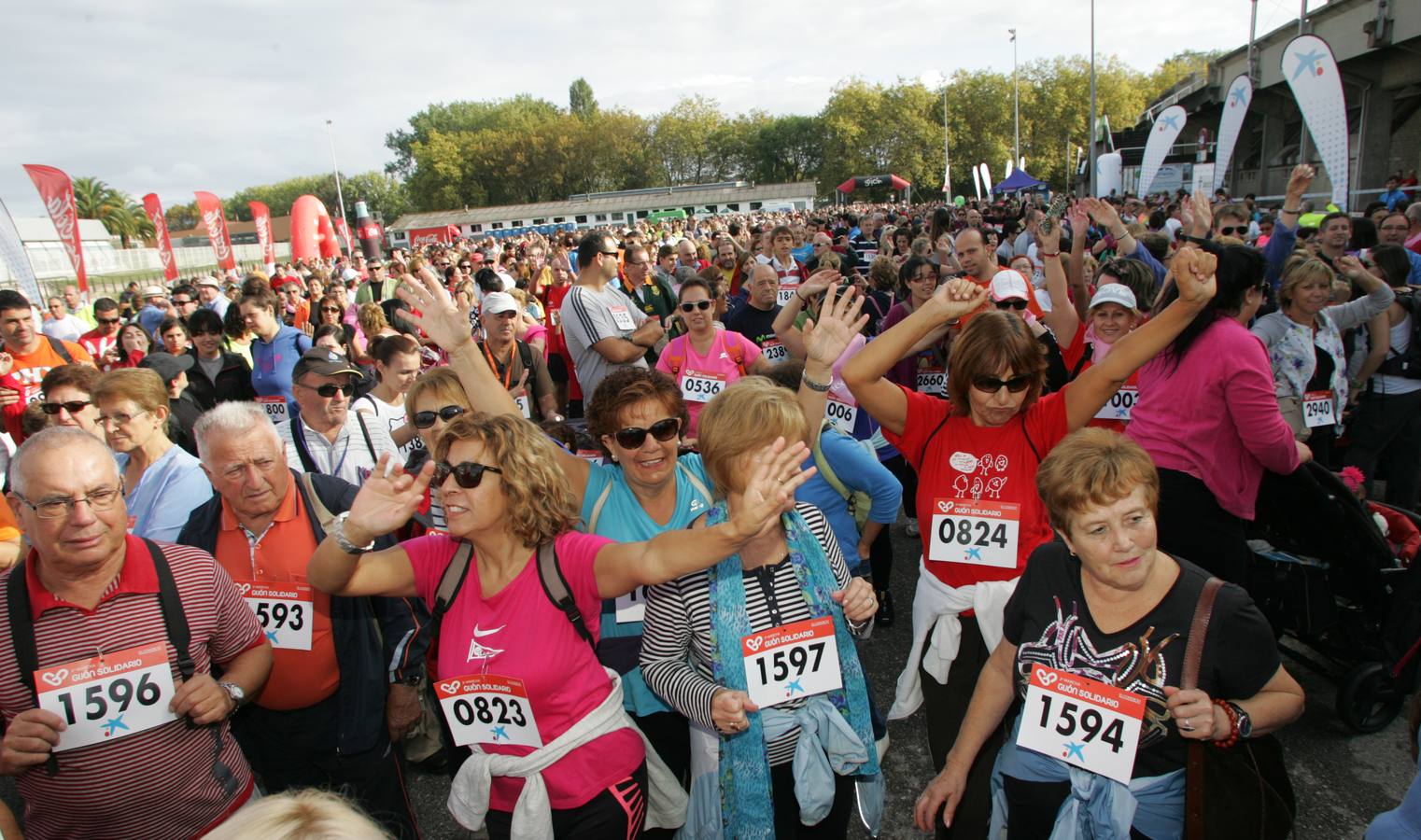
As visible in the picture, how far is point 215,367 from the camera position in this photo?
5.88m

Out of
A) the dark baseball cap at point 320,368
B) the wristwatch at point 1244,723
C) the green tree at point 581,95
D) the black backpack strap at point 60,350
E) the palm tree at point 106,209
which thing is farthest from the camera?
the green tree at point 581,95

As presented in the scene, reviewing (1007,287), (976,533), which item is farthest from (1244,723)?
(1007,287)

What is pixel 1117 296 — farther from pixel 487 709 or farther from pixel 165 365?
pixel 165 365

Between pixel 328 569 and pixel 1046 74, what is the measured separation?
78.6 meters

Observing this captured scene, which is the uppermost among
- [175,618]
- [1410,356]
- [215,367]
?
[215,367]

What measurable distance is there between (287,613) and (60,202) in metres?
14.3

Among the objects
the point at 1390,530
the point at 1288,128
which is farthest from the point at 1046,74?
the point at 1390,530

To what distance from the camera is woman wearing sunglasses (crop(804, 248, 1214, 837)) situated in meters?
2.50

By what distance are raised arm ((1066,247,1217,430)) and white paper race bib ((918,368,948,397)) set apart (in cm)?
269

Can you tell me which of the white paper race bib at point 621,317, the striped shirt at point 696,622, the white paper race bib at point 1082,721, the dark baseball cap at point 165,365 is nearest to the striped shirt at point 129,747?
the striped shirt at point 696,622

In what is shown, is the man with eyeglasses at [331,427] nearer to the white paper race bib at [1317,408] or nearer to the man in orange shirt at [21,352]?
the man in orange shirt at [21,352]

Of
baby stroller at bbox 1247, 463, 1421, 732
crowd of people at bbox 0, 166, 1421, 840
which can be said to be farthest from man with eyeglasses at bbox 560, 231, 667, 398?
baby stroller at bbox 1247, 463, 1421, 732

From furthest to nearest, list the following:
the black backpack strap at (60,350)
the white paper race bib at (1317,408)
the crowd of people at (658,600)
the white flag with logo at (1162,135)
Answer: the white flag with logo at (1162,135), the black backpack strap at (60,350), the white paper race bib at (1317,408), the crowd of people at (658,600)

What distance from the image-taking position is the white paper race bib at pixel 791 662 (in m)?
2.06
